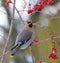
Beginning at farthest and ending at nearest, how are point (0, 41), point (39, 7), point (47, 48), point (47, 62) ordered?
1. point (0, 41)
2. point (47, 48)
3. point (47, 62)
4. point (39, 7)

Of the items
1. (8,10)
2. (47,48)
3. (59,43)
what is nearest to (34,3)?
(59,43)

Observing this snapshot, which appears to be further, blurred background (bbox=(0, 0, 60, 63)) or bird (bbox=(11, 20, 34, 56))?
blurred background (bbox=(0, 0, 60, 63))

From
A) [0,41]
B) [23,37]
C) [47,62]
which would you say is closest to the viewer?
[23,37]

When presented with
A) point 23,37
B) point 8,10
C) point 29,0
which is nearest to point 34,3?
point 29,0

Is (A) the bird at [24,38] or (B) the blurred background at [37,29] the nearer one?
(A) the bird at [24,38]

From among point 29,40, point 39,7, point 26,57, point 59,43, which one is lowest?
point 26,57

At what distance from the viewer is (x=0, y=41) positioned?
5.37 metres

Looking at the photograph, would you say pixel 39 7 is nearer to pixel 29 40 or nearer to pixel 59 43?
pixel 29 40

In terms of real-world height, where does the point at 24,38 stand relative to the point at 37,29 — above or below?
above

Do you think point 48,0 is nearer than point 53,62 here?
Yes

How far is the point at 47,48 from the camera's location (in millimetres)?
4770

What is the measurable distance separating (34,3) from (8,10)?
1.95 m

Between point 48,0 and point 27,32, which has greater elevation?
point 48,0

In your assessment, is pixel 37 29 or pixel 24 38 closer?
pixel 24 38
